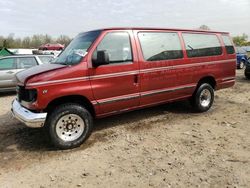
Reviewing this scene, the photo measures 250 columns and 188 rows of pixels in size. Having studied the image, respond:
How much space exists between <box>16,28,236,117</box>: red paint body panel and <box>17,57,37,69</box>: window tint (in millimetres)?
6203

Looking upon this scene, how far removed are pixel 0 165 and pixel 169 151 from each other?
2.83 metres

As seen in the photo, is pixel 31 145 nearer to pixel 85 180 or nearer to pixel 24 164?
pixel 24 164

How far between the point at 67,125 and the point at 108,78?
1.18 meters

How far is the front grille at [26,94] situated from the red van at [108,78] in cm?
2

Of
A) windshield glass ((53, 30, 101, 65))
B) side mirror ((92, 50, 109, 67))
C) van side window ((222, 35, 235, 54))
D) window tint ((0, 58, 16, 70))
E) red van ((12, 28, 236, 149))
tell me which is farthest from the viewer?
window tint ((0, 58, 16, 70))

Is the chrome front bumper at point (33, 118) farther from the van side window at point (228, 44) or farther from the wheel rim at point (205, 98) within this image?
the van side window at point (228, 44)

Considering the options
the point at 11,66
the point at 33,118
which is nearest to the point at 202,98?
the point at 33,118

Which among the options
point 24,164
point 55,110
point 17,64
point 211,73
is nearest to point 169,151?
point 55,110

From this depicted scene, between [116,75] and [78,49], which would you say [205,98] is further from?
[78,49]

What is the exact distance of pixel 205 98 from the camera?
288 inches

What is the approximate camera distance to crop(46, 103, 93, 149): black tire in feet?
15.8

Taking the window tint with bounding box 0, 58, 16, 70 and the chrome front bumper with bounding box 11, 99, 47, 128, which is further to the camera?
Answer: the window tint with bounding box 0, 58, 16, 70

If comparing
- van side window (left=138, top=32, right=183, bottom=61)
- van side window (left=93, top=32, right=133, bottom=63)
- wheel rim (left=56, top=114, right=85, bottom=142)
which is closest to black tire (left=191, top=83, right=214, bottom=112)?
van side window (left=138, top=32, right=183, bottom=61)

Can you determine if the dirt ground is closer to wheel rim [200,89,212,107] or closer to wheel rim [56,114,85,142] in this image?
wheel rim [56,114,85,142]
